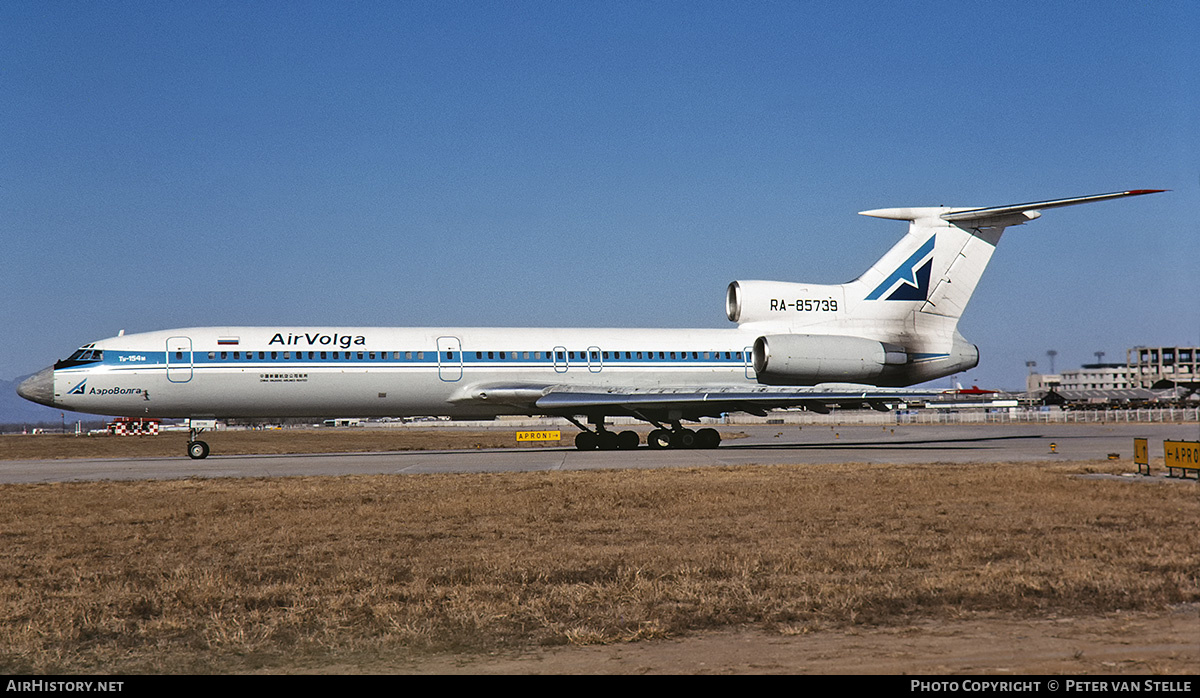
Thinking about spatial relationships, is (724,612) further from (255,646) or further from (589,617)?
(255,646)

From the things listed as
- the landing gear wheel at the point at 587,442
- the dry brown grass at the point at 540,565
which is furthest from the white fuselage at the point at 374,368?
the dry brown grass at the point at 540,565

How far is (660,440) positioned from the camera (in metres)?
31.4

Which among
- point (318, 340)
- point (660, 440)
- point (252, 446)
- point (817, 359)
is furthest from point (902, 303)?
point (252, 446)

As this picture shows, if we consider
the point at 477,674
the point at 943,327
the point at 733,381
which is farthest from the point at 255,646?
the point at 943,327

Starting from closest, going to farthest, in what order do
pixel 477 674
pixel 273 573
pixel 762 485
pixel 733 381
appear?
pixel 477 674, pixel 273 573, pixel 762 485, pixel 733 381

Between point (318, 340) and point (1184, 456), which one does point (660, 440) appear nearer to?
point (318, 340)

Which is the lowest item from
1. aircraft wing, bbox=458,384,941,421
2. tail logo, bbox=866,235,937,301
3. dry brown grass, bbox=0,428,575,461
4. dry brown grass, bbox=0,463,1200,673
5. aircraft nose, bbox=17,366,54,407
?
dry brown grass, bbox=0,463,1200,673

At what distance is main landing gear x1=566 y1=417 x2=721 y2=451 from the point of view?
30.8 metres

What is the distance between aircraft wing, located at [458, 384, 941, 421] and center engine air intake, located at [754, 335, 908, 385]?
98 centimetres

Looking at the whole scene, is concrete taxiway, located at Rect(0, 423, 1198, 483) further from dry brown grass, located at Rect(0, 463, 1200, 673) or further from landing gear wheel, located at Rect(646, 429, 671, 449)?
dry brown grass, located at Rect(0, 463, 1200, 673)

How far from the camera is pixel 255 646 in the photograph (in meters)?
6.46

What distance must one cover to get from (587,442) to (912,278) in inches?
486

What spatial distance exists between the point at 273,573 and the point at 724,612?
457 cm

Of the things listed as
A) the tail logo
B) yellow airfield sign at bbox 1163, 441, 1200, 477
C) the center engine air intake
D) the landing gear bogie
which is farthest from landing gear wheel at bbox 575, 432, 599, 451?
yellow airfield sign at bbox 1163, 441, 1200, 477
